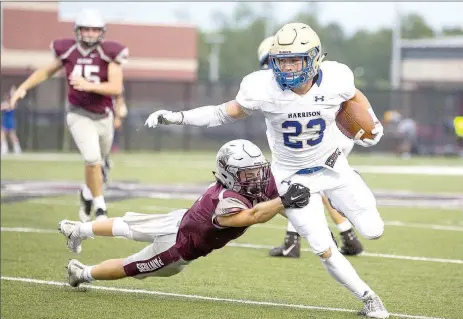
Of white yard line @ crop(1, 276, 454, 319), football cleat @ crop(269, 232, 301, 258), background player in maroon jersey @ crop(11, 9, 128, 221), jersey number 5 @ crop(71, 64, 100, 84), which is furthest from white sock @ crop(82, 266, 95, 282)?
jersey number 5 @ crop(71, 64, 100, 84)

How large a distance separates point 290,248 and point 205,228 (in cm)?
258

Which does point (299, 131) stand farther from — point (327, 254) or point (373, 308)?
point (373, 308)

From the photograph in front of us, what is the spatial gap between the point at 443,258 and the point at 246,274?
80.3 inches

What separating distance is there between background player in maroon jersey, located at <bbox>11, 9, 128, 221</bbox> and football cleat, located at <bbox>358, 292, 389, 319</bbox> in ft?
14.1

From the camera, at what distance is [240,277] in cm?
793

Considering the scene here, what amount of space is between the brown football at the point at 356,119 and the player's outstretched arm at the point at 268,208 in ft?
3.33

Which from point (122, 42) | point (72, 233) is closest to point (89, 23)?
point (72, 233)

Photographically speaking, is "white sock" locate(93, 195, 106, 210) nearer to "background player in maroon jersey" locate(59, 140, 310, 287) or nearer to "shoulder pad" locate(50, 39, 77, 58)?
"shoulder pad" locate(50, 39, 77, 58)

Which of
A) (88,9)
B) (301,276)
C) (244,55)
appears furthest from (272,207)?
(244,55)

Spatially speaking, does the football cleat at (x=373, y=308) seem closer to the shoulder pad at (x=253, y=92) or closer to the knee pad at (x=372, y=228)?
the knee pad at (x=372, y=228)

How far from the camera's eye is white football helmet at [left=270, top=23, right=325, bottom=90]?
6516 mm

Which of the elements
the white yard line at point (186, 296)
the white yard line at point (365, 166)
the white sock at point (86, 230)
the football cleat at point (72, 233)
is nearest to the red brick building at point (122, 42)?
the white yard line at point (365, 166)

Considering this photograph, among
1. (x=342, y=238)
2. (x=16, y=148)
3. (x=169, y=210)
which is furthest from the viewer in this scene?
(x=16, y=148)

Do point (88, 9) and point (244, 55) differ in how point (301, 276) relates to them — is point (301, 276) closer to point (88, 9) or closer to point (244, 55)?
point (88, 9)
